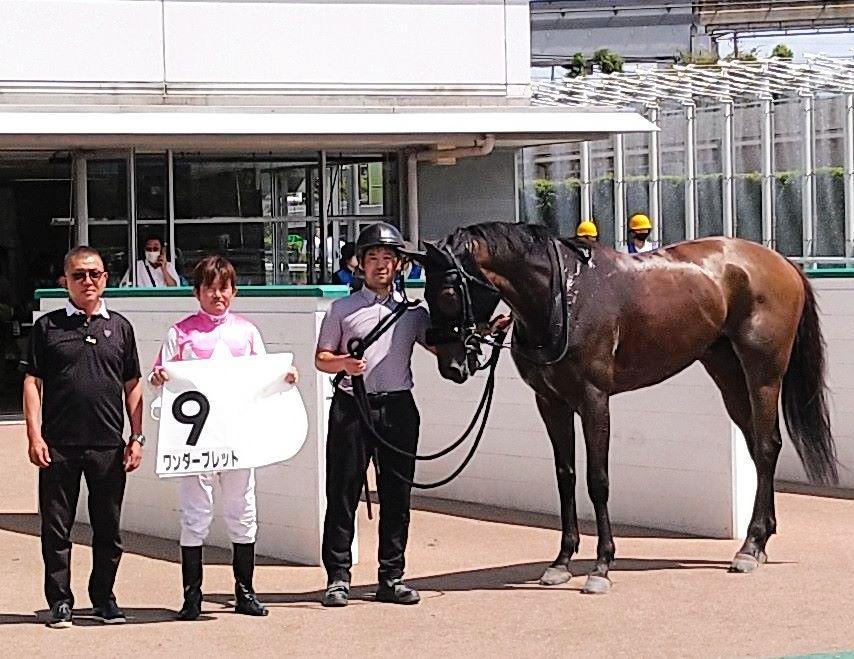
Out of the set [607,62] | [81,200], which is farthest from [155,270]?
[607,62]

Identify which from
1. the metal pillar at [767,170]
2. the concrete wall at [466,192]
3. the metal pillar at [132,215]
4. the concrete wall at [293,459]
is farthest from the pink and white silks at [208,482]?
the metal pillar at [767,170]

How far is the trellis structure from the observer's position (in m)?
24.0

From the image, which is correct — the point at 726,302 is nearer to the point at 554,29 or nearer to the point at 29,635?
the point at 29,635

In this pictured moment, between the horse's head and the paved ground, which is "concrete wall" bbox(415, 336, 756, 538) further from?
the horse's head

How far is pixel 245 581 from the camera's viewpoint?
26.3 feet

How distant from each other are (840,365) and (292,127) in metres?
8.25

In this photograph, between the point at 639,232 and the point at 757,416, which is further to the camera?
the point at 639,232

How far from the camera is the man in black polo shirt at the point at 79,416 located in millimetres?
7645

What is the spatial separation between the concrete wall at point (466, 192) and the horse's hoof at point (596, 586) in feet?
44.9

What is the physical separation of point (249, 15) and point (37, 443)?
1296 centimetres

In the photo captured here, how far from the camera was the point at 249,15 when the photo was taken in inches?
779

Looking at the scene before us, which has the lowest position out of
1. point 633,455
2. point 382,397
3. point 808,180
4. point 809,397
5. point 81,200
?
point 633,455

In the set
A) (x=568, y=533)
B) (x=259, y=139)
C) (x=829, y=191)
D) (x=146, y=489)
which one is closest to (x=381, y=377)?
(x=568, y=533)

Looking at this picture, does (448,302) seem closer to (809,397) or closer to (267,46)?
(809,397)
